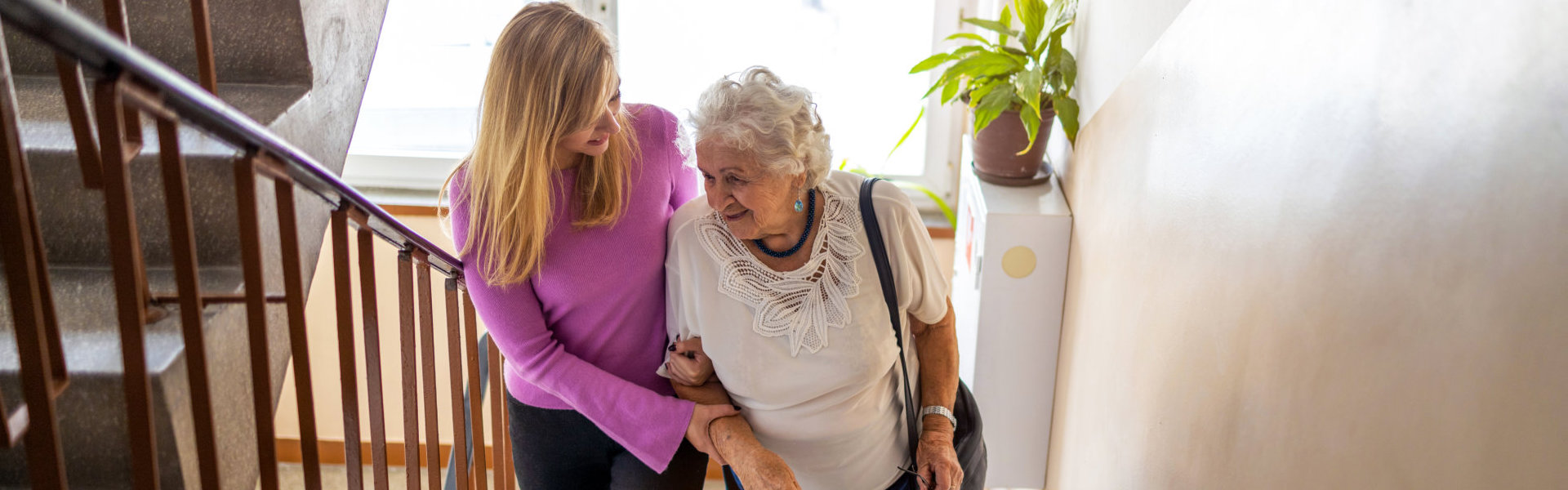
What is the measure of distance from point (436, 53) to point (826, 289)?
2.49 m

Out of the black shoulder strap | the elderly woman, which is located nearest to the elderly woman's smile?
the elderly woman

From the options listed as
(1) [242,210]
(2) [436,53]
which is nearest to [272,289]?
(1) [242,210]

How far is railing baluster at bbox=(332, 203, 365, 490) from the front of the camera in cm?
135

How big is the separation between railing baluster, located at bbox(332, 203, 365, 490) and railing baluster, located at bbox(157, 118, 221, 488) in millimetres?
278

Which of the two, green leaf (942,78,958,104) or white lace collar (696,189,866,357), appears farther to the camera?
green leaf (942,78,958,104)

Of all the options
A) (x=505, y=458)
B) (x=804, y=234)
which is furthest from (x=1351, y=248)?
(x=505, y=458)

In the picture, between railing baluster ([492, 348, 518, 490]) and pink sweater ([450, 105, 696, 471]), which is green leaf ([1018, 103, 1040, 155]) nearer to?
pink sweater ([450, 105, 696, 471])

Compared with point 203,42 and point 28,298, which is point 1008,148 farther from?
point 28,298

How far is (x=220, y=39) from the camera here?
179 cm

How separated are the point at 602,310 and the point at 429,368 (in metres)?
0.38

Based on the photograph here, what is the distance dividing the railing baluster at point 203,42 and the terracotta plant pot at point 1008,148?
1.74 metres

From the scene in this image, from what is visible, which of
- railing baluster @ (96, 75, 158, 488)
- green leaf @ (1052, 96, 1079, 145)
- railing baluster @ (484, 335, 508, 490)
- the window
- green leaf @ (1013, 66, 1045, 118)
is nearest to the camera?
railing baluster @ (96, 75, 158, 488)

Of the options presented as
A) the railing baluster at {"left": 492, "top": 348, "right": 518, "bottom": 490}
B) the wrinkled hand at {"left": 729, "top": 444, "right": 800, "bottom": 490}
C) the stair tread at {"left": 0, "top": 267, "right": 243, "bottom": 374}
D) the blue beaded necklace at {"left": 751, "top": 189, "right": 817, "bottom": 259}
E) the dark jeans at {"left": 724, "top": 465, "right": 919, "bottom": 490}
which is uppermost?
the blue beaded necklace at {"left": 751, "top": 189, "right": 817, "bottom": 259}

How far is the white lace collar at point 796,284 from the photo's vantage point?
63.0 inches
